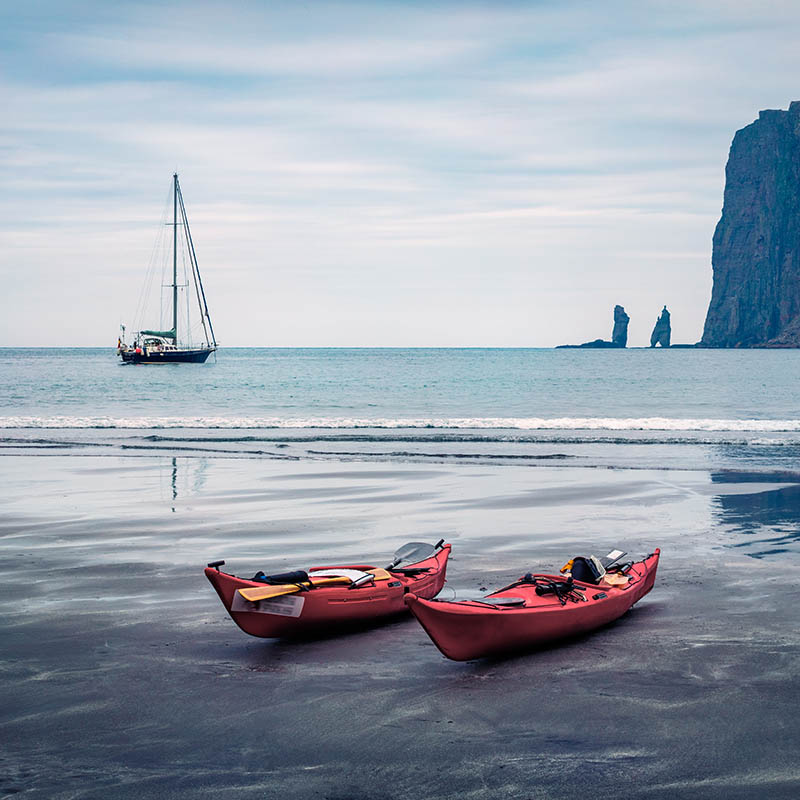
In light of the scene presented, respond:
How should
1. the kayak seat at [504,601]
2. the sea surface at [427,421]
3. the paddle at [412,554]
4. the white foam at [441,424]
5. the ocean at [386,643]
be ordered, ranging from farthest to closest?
the white foam at [441,424]
the sea surface at [427,421]
the paddle at [412,554]
the kayak seat at [504,601]
the ocean at [386,643]

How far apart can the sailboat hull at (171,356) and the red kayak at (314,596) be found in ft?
314

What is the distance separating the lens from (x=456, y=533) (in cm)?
1505

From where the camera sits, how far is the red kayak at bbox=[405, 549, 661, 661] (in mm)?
8477

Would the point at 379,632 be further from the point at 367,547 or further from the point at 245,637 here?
the point at 367,547

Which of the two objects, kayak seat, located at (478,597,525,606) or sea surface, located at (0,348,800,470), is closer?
kayak seat, located at (478,597,525,606)

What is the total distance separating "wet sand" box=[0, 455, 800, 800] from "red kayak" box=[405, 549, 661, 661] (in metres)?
0.20

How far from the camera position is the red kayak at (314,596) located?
9250 millimetres

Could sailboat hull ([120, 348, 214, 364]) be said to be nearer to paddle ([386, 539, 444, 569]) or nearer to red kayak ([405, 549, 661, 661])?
paddle ([386, 539, 444, 569])

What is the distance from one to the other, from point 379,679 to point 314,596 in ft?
4.80

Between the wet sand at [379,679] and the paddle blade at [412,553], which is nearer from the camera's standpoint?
the wet sand at [379,679]

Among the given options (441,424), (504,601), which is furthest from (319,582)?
(441,424)

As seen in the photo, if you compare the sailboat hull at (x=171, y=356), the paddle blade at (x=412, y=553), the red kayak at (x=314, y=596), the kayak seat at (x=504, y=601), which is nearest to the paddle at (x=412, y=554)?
the paddle blade at (x=412, y=553)

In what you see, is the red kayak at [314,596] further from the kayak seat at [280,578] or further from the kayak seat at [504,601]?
the kayak seat at [504,601]

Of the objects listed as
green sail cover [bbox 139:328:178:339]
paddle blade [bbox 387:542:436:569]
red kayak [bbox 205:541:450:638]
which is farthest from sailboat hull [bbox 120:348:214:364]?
red kayak [bbox 205:541:450:638]
